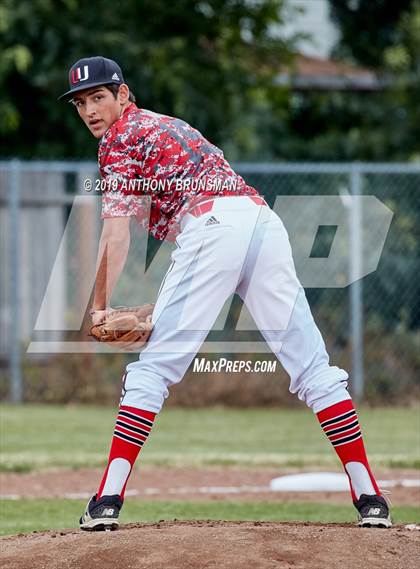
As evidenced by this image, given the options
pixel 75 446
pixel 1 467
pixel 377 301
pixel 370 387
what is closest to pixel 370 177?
pixel 377 301

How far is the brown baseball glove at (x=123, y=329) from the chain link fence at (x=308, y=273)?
7557mm

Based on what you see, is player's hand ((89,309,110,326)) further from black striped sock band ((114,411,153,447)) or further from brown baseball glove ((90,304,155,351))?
black striped sock band ((114,411,153,447))

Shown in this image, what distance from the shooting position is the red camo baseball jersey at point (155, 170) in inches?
218

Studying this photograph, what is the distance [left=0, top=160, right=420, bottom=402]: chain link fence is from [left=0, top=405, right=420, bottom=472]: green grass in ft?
2.33

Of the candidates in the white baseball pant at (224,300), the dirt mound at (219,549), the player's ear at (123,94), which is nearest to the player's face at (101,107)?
the player's ear at (123,94)

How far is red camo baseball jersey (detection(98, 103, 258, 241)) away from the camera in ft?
18.2

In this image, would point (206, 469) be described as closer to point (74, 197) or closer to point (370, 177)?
point (74, 197)

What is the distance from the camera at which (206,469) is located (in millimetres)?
9680

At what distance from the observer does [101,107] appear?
5730 millimetres

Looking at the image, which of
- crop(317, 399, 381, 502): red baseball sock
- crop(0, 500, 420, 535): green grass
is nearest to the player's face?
crop(317, 399, 381, 502): red baseball sock

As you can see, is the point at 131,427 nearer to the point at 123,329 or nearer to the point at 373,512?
the point at 123,329

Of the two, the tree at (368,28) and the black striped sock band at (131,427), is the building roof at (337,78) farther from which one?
the black striped sock band at (131,427)

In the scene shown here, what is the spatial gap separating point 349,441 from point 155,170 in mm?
1533

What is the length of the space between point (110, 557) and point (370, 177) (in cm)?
1128
